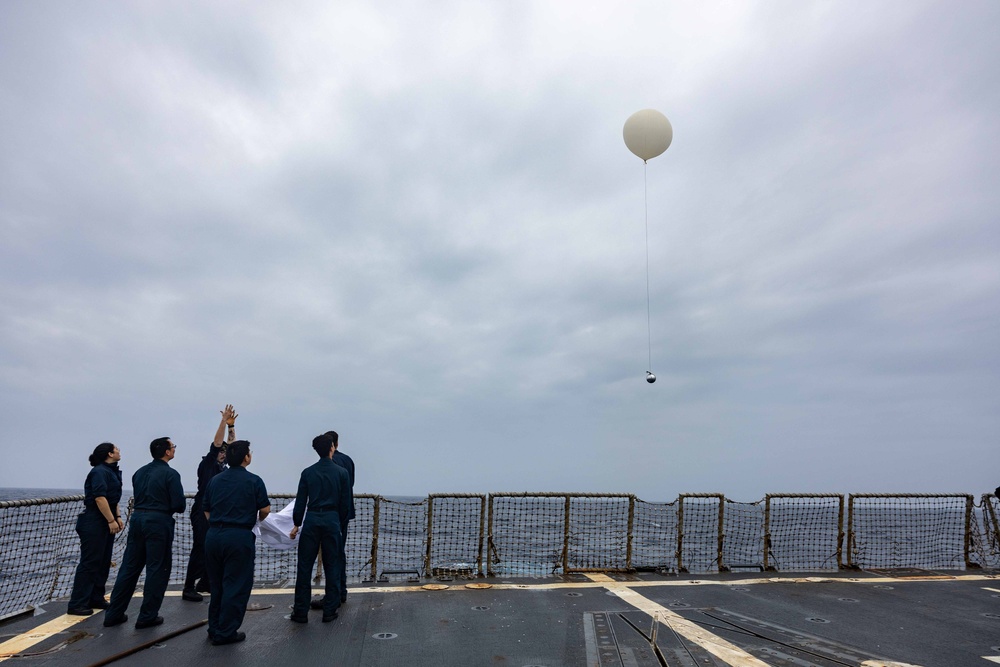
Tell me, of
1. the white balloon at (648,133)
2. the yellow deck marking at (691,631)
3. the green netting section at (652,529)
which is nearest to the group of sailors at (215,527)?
the yellow deck marking at (691,631)

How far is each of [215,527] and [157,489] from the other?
1085 millimetres

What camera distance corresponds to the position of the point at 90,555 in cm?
729

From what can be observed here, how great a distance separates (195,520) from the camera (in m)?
7.92

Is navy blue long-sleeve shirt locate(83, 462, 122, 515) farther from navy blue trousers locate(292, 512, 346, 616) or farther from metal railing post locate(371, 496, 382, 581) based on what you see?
metal railing post locate(371, 496, 382, 581)

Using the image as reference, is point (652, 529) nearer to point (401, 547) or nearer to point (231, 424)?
point (401, 547)

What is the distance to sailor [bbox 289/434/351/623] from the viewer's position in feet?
22.7

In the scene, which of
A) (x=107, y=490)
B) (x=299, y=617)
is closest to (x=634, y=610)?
(x=299, y=617)

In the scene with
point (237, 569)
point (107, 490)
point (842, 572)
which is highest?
point (107, 490)

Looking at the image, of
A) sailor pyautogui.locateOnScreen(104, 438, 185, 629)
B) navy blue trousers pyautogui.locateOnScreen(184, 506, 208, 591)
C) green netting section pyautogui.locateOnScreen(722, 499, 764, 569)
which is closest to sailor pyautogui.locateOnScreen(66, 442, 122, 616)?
sailor pyautogui.locateOnScreen(104, 438, 185, 629)

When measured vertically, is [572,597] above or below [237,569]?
below

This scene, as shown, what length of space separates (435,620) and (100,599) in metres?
4.34

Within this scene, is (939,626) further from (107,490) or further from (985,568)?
(107,490)

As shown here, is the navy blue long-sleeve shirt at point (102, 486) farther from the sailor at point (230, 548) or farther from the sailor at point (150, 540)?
the sailor at point (230, 548)

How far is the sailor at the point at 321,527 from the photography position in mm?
6914
